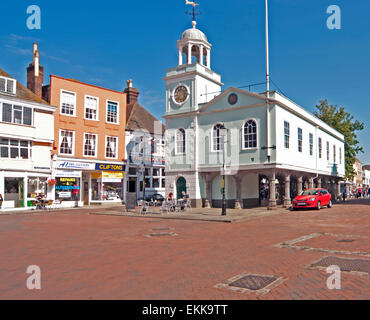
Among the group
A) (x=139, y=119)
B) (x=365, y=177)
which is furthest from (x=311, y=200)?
(x=365, y=177)

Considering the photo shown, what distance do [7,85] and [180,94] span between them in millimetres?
14236

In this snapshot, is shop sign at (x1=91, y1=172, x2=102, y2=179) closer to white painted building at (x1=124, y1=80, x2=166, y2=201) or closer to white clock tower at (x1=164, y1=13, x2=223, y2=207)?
white painted building at (x1=124, y1=80, x2=166, y2=201)

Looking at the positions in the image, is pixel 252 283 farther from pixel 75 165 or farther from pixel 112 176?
pixel 112 176

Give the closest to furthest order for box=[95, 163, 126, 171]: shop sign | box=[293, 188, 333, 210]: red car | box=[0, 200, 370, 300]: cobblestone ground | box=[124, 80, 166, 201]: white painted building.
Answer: box=[0, 200, 370, 300]: cobblestone ground
box=[293, 188, 333, 210]: red car
box=[95, 163, 126, 171]: shop sign
box=[124, 80, 166, 201]: white painted building

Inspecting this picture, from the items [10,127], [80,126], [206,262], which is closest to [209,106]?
[80,126]

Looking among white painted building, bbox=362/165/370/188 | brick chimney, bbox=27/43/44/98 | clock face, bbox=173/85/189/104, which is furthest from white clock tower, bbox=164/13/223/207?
white painted building, bbox=362/165/370/188

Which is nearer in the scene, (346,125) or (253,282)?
(253,282)

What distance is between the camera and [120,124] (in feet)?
121

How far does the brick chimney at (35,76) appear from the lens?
32281 millimetres

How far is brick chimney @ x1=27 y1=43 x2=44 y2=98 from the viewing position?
106 feet

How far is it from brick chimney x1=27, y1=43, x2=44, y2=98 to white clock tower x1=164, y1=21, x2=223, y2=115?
11678 millimetres

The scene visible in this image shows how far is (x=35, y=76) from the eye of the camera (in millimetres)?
32281

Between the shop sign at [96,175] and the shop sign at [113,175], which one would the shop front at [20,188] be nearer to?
the shop sign at [96,175]
